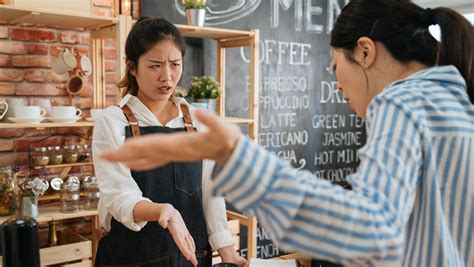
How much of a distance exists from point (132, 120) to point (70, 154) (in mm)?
1067

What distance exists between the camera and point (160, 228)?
163 centimetres

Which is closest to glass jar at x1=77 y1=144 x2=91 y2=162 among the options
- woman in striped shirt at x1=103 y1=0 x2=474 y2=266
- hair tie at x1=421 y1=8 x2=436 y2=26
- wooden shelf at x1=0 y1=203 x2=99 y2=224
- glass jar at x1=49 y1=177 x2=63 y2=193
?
glass jar at x1=49 y1=177 x2=63 y2=193

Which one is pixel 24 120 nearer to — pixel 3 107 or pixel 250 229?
pixel 3 107

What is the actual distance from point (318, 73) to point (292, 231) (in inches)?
138

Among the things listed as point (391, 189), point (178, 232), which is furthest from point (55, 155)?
point (391, 189)

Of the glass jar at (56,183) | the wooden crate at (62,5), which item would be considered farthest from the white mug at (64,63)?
the glass jar at (56,183)

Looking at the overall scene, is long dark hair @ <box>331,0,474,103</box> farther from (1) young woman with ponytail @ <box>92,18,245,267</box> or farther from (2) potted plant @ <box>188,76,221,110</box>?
(2) potted plant @ <box>188,76,221,110</box>

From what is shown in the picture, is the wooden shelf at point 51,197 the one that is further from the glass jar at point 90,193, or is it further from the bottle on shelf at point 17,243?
the bottle on shelf at point 17,243

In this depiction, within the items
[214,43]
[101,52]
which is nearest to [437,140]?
[101,52]

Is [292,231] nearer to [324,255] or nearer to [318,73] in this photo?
[324,255]

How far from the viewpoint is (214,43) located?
10.7 feet

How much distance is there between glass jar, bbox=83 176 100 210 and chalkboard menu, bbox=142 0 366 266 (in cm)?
112

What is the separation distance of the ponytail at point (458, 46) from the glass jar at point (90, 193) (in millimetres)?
2026

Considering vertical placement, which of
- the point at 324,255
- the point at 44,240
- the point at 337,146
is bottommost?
the point at 44,240
